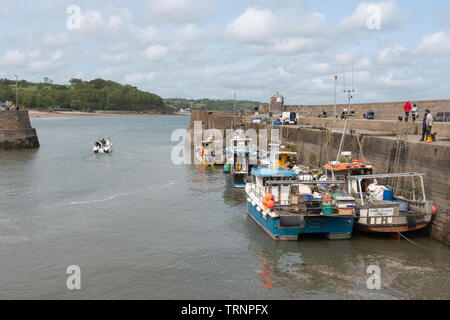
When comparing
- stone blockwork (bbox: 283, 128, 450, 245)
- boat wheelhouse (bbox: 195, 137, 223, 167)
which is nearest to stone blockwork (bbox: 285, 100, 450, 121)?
stone blockwork (bbox: 283, 128, 450, 245)

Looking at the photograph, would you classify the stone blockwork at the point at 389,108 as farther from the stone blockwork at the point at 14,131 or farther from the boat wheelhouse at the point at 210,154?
the stone blockwork at the point at 14,131

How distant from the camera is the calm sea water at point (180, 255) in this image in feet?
44.6

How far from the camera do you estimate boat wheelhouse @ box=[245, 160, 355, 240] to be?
1666cm

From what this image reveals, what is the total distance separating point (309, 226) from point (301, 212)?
66 cm

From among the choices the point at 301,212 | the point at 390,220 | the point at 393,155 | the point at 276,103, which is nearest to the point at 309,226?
the point at 301,212

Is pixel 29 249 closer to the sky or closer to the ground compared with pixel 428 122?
closer to the ground

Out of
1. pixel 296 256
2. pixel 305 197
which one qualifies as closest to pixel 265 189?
pixel 305 197

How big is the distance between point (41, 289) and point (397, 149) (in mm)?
16266

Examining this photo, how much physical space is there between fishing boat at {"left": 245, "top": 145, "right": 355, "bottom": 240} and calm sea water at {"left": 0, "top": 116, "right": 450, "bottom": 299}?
1.80 ft

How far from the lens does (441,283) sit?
45.3ft

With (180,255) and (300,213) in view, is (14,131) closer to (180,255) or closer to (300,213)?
(180,255)

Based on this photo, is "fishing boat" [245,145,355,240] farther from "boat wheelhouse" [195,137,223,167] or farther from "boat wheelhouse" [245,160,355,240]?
"boat wheelhouse" [195,137,223,167]

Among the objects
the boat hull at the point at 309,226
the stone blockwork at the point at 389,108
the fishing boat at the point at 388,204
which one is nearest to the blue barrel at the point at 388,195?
the fishing boat at the point at 388,204
